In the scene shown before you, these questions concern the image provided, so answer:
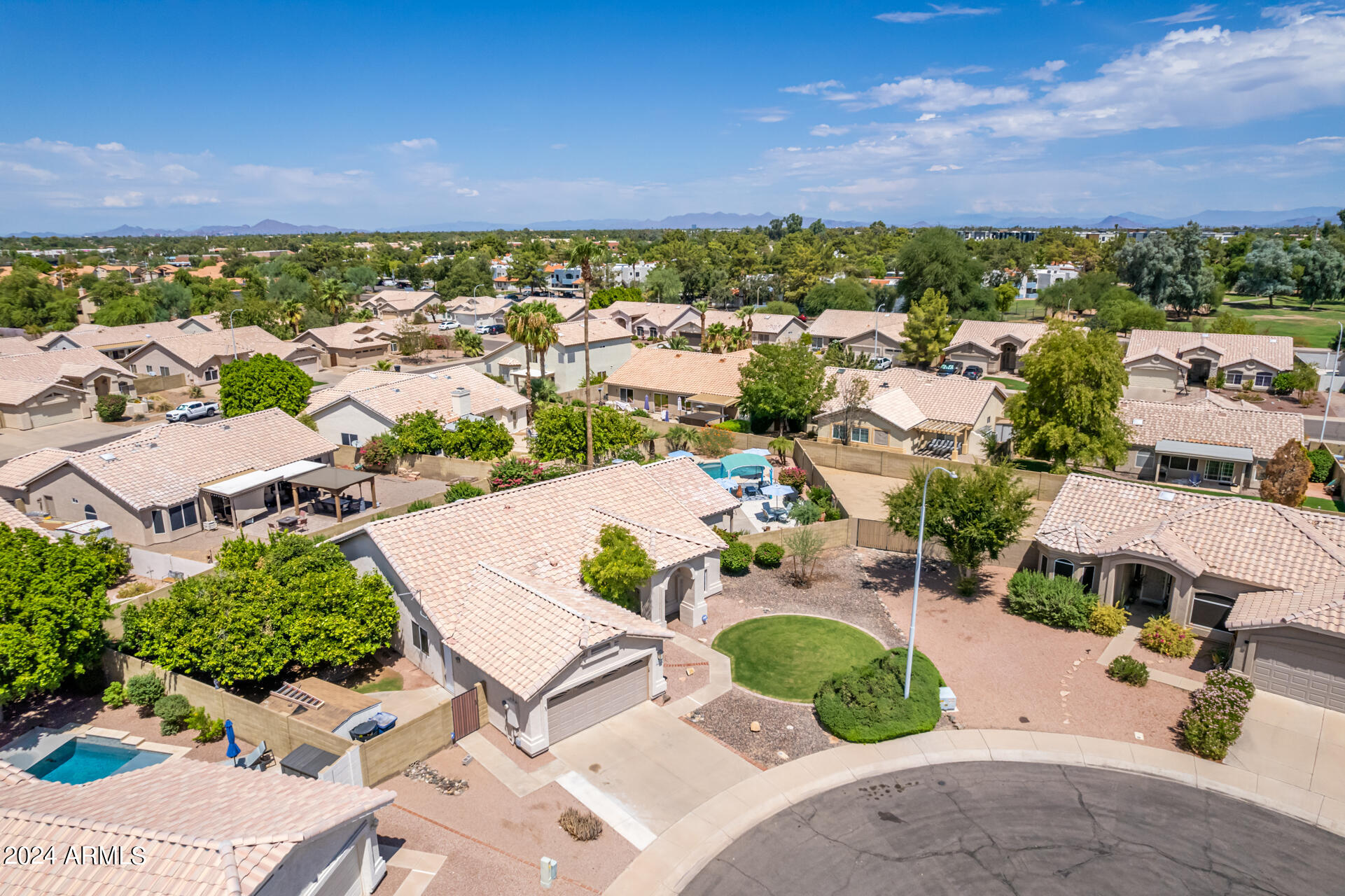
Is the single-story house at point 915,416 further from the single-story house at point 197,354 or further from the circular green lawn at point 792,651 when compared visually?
the single-story house at point 197,354

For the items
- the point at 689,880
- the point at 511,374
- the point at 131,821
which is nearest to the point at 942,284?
the point at 511,374

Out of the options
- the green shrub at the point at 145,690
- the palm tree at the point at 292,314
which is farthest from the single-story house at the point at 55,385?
the green shrub at the point at 145,690

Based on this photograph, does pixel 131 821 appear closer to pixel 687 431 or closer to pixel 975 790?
pixel 975 790

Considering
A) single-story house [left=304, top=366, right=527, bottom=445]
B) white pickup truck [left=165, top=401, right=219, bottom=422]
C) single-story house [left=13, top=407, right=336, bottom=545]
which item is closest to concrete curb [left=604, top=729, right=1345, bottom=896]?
single-story house [left=13, top=407, right=336, bottom=545]

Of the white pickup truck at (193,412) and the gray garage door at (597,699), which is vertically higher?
the white pickup truck at (193,412)

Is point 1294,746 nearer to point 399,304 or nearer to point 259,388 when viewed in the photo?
point 259,388

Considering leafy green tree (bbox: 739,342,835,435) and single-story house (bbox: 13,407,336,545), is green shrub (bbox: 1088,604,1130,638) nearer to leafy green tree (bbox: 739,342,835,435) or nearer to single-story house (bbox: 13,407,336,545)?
leafy green tree (bbox: 739,342,835,435)
